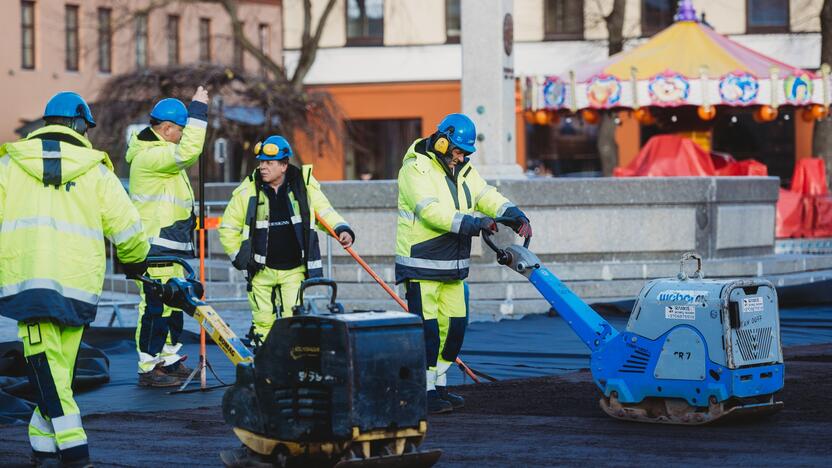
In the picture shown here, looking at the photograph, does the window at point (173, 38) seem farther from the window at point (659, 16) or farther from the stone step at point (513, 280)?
the stone step at point (513, 280)

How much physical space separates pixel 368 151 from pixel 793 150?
11.2m

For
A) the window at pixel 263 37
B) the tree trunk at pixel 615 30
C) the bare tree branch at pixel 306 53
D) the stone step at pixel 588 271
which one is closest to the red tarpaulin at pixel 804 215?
the stone step at pixel 588 271

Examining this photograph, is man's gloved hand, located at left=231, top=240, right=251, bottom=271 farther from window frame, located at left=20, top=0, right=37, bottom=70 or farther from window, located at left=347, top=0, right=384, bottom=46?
window, located at left=347, top=0, right=384, bottom=46

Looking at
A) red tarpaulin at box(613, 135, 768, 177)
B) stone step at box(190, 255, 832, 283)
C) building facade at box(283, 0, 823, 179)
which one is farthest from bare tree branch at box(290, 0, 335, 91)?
stone step at box(190, 255, 832, 283)

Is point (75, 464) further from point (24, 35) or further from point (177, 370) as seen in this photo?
point (24, 35)

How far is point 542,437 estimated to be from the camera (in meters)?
9.24

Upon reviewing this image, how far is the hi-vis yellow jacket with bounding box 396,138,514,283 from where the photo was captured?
10.4 meters

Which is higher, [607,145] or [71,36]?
[71,36]

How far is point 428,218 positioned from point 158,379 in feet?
8.75

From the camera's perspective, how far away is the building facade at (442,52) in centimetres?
4491

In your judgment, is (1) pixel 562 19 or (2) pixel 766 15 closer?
(2) pixel 766 15

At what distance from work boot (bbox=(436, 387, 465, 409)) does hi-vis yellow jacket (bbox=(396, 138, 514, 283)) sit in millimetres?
692

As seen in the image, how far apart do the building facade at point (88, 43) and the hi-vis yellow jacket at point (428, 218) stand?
105ft

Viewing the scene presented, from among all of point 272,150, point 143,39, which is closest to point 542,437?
point 272,150
